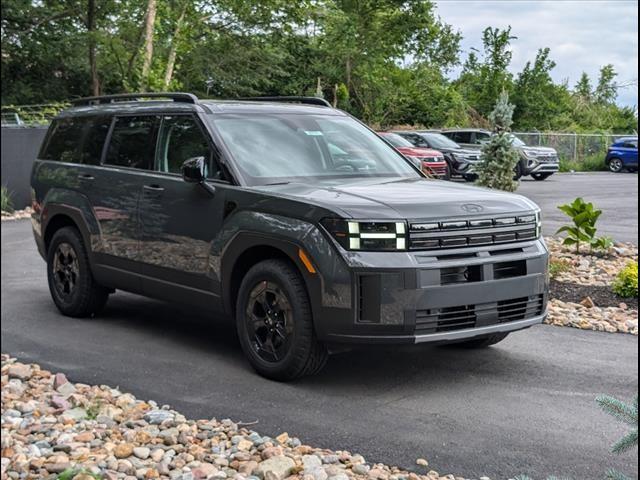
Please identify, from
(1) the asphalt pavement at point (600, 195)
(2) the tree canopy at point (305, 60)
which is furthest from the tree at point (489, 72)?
(1) the asphalt pavement at point (600, 195)

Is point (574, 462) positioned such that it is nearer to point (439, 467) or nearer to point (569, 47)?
point (439, 467)

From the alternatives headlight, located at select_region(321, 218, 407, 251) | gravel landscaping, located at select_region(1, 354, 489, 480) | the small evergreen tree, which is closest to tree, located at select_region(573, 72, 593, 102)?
the small evergreen tree

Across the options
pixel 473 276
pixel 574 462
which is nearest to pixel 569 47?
pixel 473 276

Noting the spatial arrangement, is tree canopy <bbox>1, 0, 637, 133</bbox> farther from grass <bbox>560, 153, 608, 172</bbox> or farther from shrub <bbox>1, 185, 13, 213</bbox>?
shrub <bbox>1, 185, 13, 213</bbox>

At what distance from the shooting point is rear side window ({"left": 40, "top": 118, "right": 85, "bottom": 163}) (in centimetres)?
745

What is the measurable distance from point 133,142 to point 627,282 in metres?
3.52

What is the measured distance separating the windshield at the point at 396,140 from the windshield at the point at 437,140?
19 centimetres

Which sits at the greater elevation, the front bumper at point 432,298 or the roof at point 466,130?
the roof at point 466,130

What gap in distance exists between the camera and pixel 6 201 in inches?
558

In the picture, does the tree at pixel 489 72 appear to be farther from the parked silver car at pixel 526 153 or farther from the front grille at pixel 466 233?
the front grille at pixel 466 233

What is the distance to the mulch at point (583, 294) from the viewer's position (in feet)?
21.9

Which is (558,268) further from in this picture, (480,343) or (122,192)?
(122,192)

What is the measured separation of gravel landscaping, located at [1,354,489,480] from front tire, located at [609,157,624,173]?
185 centimetres

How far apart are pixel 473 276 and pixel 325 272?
30.4 inches
